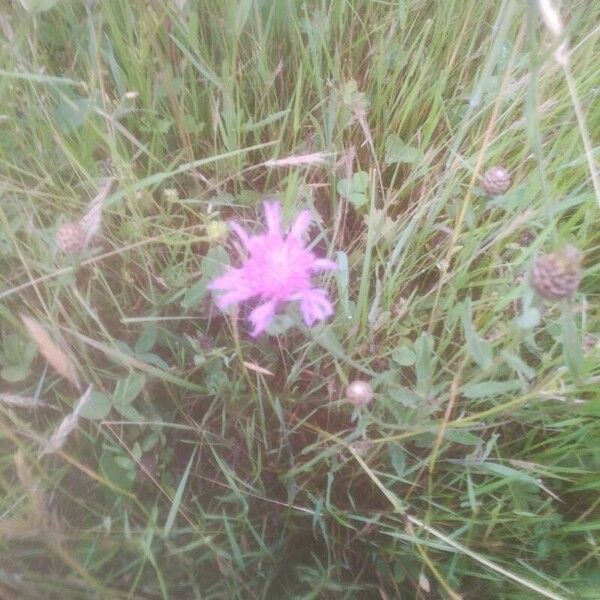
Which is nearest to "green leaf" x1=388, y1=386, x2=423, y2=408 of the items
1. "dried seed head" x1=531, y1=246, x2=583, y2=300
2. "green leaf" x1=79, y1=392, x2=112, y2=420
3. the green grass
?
the green grass

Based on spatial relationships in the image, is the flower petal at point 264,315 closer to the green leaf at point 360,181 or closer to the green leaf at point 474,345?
the green leaf at point 474,345

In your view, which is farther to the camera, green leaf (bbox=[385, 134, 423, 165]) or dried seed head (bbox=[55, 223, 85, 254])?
green leaf (bbox=[385, 134, 423, 165])

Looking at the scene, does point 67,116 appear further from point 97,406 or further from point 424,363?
point 424,363

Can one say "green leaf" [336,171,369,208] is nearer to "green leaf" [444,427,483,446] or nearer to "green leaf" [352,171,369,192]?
"green leaf" [352,171,369,192]

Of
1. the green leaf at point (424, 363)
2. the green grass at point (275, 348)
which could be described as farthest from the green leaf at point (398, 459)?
the green leaf at point (424, 363)

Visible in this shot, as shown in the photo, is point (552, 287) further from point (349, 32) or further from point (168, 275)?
point (349, 32)

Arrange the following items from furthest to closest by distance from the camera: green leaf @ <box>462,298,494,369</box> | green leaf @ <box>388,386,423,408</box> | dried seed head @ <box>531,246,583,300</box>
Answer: green leaf @ <box>388,386,423,408</box> → green leaf @ <box>462,298,494,369</box> → dried seed head @ <box>531,246,583,300</box>

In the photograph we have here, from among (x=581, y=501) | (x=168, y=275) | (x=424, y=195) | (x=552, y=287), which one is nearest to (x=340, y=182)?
(x=424, y=195)

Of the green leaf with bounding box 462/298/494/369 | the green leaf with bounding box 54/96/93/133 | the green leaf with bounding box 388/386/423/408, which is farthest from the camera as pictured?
the green leaf with bounding box 54/96/93/133
